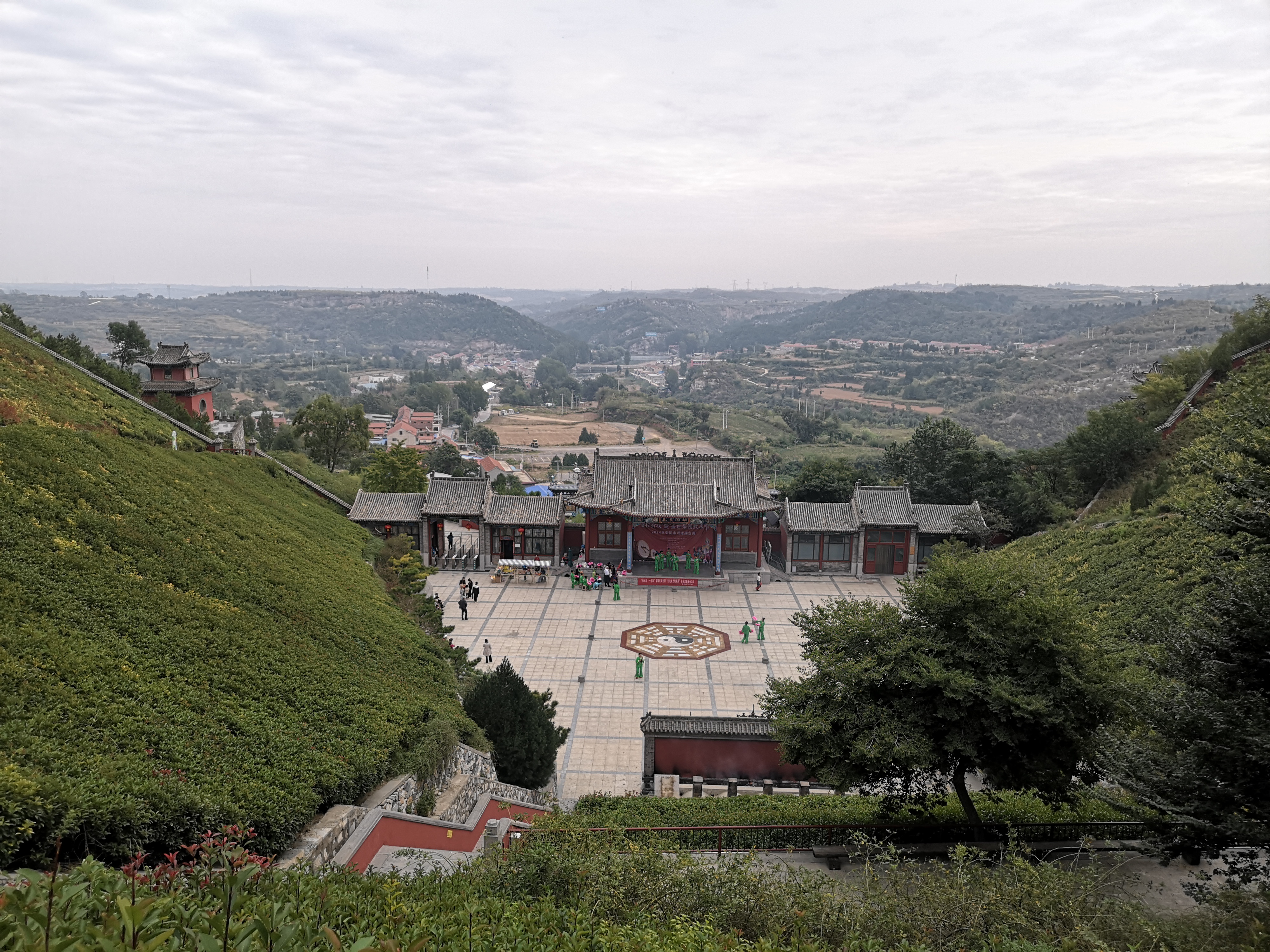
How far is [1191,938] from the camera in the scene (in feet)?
20.7

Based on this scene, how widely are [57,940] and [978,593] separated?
29.7ft

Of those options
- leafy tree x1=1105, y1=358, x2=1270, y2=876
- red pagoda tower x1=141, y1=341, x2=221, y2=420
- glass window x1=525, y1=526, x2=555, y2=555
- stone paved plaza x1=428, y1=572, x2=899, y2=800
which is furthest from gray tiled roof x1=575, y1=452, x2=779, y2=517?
leafy tree x1=1105, y1=358, x2=1270, y2=876

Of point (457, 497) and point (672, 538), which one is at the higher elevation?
point (457, 497)

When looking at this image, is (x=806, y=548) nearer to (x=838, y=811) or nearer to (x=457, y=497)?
(x=457, y=497)

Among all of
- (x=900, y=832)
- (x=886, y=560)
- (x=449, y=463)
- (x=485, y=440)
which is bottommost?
(x=485, y=440)

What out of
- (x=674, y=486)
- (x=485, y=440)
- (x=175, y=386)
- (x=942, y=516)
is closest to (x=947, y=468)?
(x=942, y=516)

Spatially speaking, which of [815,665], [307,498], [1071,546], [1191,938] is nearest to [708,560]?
[1071,546]

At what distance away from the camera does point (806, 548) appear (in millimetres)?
27266

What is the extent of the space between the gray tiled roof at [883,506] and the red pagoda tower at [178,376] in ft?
72.4

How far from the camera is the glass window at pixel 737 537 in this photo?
27.7 m

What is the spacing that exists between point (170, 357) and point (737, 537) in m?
20.8

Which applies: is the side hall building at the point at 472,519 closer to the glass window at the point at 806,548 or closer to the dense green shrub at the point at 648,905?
the glass window at the point at 806,548

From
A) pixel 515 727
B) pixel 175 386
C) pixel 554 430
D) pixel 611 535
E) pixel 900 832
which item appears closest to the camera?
pixel 900 832

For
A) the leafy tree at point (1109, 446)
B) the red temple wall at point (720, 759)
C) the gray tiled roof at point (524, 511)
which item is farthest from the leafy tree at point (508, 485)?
the red temple wall at point (720, 759)
